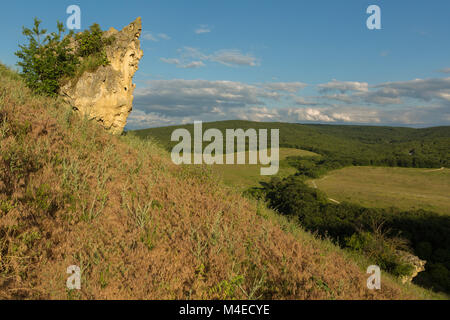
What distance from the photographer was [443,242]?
53.6 metres

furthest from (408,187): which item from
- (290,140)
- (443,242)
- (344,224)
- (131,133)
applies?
(131,133)

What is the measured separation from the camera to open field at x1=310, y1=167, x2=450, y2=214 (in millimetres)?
78756

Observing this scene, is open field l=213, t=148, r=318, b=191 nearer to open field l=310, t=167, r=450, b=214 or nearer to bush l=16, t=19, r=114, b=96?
open field l=310, t=167, r=450, b=214

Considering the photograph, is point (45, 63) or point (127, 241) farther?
point (45, 63)

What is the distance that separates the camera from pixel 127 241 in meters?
4.60

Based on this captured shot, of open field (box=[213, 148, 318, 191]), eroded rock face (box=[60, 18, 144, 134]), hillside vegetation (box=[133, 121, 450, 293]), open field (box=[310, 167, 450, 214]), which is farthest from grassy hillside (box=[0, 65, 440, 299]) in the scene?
open field (box=[310, 167, 450, 214])

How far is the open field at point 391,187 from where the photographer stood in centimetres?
7876

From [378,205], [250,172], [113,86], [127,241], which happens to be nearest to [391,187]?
[378,205]

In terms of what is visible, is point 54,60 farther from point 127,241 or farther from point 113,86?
point 127,241

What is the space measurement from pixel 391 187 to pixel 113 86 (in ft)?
385

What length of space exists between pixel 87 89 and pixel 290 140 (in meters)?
191

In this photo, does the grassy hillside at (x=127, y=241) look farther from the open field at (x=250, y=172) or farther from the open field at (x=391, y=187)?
the open field at (x=391, y=187)

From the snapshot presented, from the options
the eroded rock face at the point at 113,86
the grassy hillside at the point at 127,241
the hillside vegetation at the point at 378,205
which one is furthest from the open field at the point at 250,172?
the grassy hillside at the point at 127,241

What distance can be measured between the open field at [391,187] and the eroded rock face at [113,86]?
280 ft
